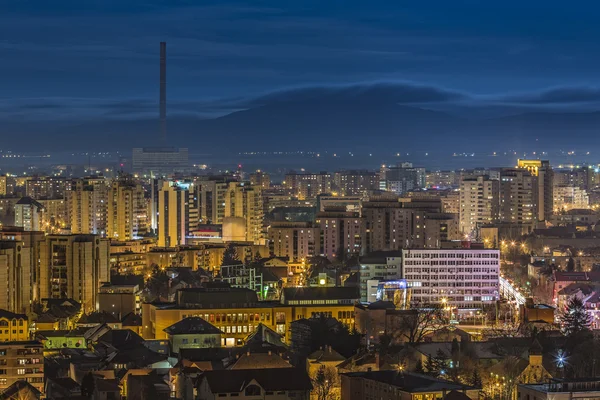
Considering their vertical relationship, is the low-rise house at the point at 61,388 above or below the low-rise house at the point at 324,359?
below

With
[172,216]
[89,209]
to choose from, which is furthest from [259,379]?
[172,216]

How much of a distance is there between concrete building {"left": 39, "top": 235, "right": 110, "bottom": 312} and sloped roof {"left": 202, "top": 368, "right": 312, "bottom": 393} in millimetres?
18644

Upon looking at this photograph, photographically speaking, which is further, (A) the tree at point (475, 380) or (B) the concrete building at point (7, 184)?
(B) the concrete building at point (7, 184)

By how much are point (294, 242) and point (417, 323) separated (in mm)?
22448

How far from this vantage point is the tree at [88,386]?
25.8 meters

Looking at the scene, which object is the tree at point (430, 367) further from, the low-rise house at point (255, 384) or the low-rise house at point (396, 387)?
the low-rise house at point (255, 384)

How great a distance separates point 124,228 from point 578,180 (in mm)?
47988

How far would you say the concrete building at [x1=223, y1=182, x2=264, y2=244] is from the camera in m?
66.6

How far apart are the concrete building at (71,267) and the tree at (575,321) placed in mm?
13993

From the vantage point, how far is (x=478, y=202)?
7588 centimetres

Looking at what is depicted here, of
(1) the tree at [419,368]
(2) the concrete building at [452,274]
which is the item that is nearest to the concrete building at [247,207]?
(2) the concrete building at [452,274]

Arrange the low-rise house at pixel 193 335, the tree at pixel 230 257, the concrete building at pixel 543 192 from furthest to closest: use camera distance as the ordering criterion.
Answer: the concrete building at pixel 543 192 < the tree at pixel 230 257 < the low-rise house at pixel 193 335

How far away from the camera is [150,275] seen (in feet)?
162

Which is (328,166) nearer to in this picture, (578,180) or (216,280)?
(578,180)
